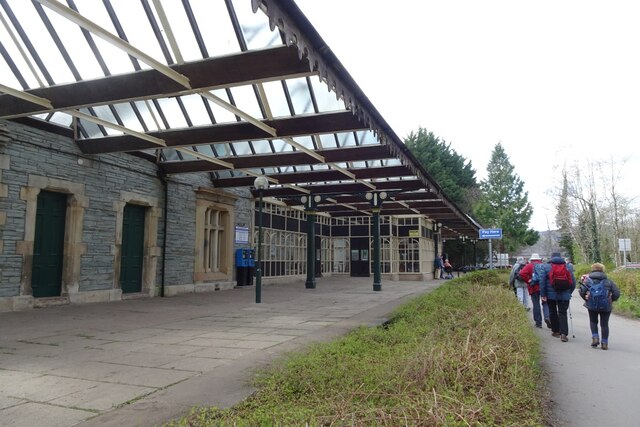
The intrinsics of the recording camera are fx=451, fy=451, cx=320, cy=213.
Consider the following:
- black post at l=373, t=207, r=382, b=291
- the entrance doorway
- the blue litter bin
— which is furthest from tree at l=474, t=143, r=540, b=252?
the blue litter bin

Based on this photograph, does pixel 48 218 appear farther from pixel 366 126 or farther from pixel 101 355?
pixel 366 126

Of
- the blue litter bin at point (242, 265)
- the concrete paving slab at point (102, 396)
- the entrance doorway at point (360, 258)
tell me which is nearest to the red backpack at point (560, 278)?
the concrete paving slab at point (102, 396)

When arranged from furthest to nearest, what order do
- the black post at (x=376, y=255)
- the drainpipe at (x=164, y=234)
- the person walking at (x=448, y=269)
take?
the person walking at (x=448, y=269)
the black post at (x=376, y=255)
the drainpipe at (x=164, y=234)

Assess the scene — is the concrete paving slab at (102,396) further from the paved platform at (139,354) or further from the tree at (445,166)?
the tree at (445,166)

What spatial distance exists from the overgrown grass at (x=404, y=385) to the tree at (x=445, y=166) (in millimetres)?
40571

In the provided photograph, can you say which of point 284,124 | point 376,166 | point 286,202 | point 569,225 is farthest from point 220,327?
point 569,225

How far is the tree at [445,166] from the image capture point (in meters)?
45.2

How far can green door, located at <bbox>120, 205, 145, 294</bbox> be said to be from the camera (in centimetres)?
1316

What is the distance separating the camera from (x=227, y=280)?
17297 mm

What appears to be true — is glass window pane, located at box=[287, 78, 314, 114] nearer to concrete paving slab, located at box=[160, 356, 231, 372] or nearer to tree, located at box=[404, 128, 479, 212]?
concrete paving slab, located at box=[160, 356, 231, 372]

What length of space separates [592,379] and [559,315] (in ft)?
9.79

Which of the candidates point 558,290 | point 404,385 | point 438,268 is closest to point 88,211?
point 404,385

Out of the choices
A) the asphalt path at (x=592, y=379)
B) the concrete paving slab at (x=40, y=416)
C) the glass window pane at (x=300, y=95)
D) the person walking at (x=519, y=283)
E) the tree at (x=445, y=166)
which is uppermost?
the tree at (x=445, y=166)

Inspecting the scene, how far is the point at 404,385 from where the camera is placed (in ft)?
12.7
